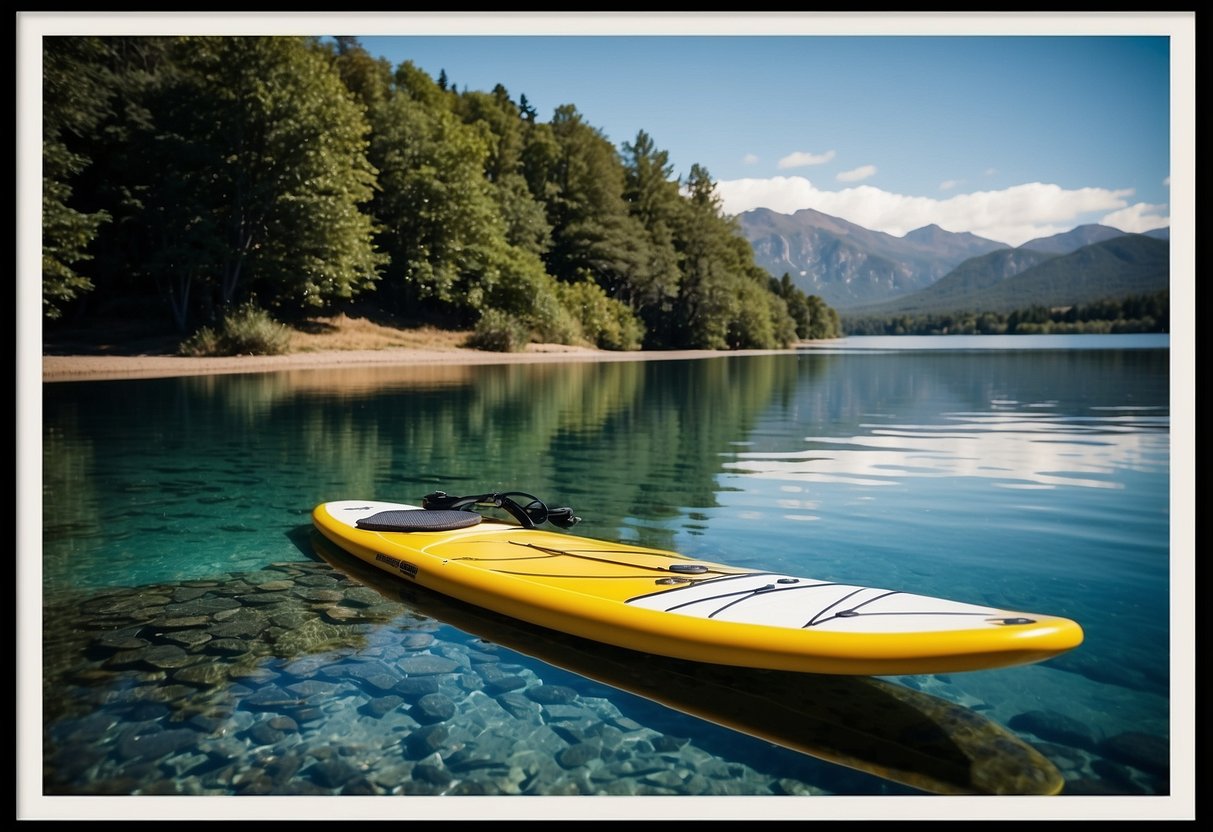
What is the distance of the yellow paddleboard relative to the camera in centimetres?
275

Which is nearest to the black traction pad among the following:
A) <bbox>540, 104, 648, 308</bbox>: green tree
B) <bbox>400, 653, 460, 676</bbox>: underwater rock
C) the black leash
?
the black leash

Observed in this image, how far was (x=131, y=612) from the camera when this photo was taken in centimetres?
430

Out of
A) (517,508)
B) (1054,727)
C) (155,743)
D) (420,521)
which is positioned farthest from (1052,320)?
(155,743)

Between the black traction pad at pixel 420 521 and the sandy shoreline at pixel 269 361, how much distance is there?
44.9 ft

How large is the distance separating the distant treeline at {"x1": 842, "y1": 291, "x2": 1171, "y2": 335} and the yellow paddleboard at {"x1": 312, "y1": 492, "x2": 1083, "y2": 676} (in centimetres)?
161

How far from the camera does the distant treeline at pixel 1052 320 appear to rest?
8684 millimetres

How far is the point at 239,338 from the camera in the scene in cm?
2120

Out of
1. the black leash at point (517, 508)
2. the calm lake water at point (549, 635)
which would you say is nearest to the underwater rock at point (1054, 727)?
the calm lake water at point (549, 635)

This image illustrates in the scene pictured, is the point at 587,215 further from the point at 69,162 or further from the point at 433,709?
the point at 433,709

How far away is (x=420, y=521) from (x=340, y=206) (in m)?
20.4

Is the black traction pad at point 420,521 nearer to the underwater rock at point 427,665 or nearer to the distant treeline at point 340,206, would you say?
the underwater rock at point 427,665
